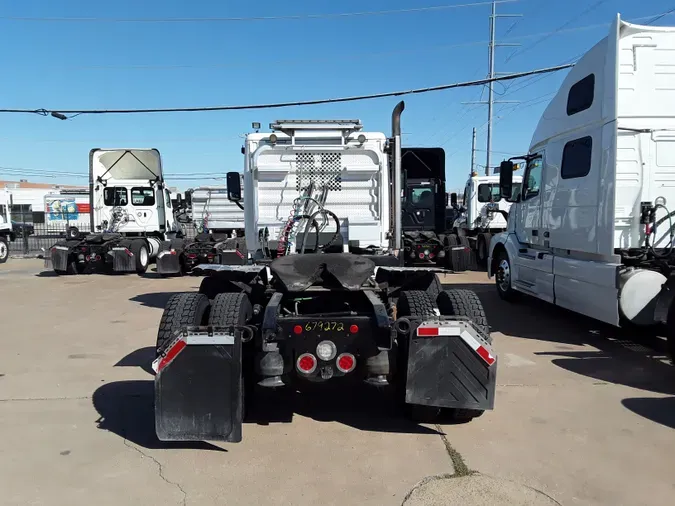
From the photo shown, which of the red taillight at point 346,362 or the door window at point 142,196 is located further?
the door window at point 142,196

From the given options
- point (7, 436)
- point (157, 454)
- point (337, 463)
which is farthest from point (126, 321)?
point (337, 463)

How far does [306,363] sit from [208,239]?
12.3 metres

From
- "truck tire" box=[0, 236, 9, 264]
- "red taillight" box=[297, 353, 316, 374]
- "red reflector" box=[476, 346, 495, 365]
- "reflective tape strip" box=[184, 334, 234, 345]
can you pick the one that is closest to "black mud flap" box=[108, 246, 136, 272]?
"truck tire" box=[0, 236, 9, 264]

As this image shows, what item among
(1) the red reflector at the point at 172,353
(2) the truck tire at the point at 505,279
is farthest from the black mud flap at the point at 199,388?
(2) the truck tire at the point at 505,279

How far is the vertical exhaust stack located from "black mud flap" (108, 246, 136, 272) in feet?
33.6

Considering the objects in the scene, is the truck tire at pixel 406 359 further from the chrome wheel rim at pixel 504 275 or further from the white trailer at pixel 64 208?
the white trailer at pixel 64 208

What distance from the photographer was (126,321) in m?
8.34

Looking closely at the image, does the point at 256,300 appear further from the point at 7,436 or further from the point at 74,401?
the point at 7,436

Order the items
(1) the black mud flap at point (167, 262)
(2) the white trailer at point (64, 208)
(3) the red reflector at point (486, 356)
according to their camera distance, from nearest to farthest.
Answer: (3) the red reflector at point (486, 356) < (1) the black mud flap at point (167, 262) < (2) the white trailer at point (64, 208)

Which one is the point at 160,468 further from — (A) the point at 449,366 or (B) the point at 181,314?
(A) the point at 449,366

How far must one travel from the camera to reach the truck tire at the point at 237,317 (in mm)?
4023

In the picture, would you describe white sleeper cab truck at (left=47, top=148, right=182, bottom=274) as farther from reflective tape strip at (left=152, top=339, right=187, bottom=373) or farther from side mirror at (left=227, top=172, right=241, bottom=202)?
reflective tape strip at (left=152, top=339, right=187, bottom=373)

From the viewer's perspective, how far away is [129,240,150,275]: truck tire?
14.5m

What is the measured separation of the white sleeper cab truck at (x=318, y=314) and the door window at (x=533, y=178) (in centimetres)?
326
